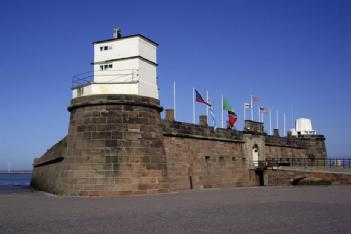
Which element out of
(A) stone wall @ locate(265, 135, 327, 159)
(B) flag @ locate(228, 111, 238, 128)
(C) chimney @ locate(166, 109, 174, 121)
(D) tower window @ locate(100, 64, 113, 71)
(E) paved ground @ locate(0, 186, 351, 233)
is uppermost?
(D) tower window @ locate(100, 64, 113, 71)

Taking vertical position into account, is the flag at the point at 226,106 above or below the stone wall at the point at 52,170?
above

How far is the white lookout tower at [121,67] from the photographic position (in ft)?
73.5

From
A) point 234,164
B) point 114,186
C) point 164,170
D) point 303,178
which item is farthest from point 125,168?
point 303,178

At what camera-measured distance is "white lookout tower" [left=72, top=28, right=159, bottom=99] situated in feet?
73.5

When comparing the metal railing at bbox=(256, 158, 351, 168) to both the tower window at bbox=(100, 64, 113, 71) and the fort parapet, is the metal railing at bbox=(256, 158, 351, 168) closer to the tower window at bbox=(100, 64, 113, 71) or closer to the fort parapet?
the fort parapet

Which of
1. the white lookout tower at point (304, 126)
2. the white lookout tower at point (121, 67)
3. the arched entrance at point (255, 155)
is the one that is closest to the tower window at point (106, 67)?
the white lookout tower at point (121, 67)

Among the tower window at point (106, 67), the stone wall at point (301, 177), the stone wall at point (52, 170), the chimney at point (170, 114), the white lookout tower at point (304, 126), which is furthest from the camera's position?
the white lookout tower at point (304, 126)

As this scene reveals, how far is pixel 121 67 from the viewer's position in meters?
22.7

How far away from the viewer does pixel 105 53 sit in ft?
75.5

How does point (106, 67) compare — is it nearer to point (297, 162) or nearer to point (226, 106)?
point (226, 106)

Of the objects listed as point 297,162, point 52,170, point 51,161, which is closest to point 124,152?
point 52,170

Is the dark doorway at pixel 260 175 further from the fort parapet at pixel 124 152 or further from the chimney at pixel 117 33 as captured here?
the chimney at pixel 117 33

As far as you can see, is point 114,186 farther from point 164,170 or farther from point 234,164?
point 234,164

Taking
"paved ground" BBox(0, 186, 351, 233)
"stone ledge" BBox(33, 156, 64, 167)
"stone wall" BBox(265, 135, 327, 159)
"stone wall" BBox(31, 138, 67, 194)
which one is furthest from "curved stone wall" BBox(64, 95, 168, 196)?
"stone wall" BBox(265, 135, 327, 159)
